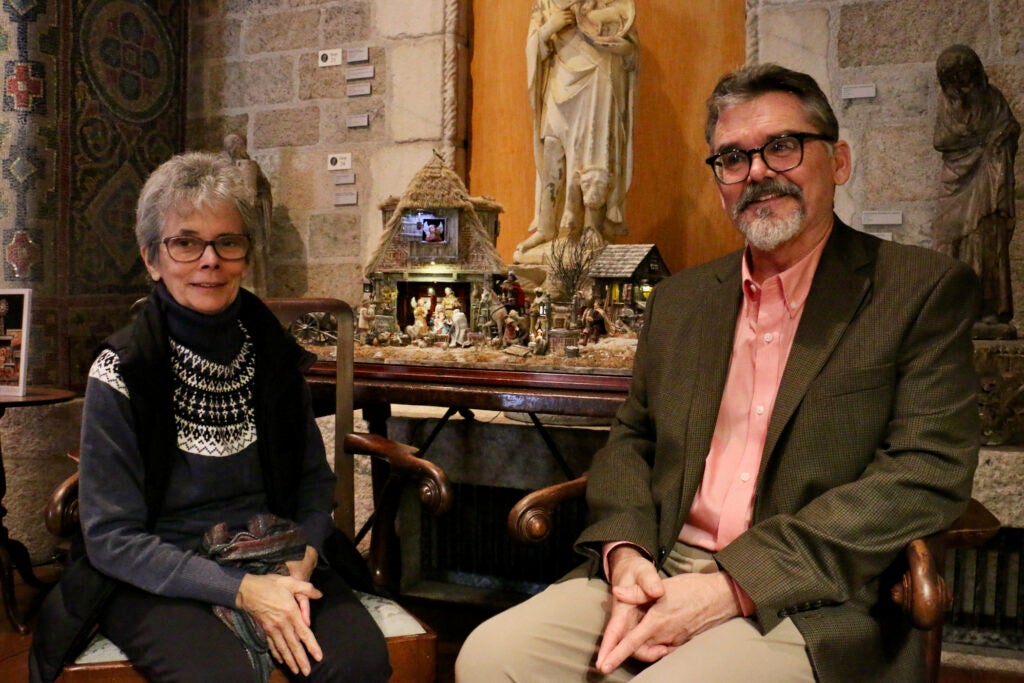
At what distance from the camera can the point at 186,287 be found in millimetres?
1635

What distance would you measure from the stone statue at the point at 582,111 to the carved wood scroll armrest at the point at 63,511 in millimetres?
2319

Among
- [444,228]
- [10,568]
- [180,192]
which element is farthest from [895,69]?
[10,568]

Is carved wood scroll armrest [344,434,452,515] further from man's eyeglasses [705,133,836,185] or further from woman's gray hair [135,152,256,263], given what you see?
man's eyeglasses [705,133,836,185]

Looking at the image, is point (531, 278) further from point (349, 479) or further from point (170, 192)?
point (170, 192)

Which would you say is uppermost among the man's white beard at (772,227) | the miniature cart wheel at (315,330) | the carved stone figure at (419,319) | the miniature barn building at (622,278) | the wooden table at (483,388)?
the man's white beard at (772,227)

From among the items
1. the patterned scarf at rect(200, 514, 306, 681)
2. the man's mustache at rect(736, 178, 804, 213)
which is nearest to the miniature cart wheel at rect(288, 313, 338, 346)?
the patterned scarf at rect(200, 514, 306, 681)

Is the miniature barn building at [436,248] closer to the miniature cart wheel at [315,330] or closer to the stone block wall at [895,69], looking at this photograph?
the miniature cart wheel at [315,330]

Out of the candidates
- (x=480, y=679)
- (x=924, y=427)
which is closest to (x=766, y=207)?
(x=924, y=427)

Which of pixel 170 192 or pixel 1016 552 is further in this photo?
pixel 1016 552

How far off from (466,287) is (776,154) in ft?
5.08

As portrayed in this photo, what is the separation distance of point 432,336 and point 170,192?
1386mm

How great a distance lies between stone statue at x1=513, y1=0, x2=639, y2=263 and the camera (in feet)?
12.1

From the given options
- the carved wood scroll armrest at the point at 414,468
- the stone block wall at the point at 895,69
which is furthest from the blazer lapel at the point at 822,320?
the stone block wall at the point at 895,69

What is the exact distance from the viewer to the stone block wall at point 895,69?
3494mm
